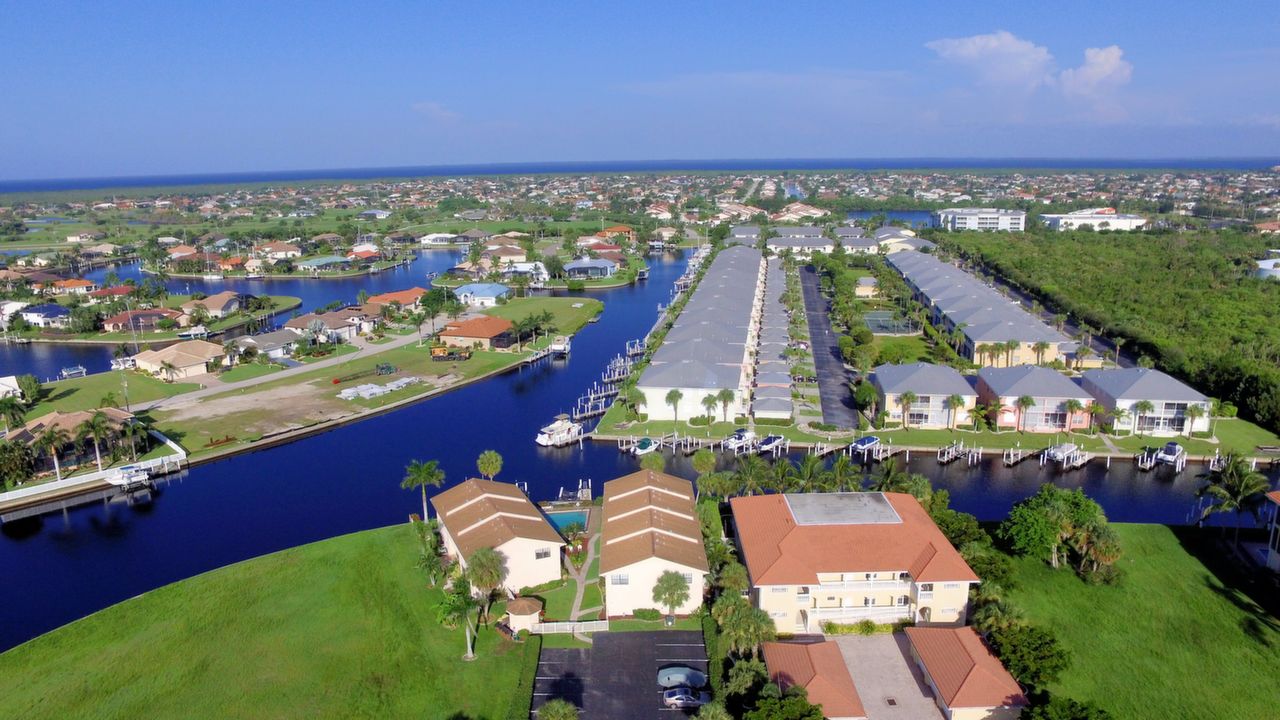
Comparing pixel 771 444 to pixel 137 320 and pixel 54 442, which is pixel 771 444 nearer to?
pixel 54 442

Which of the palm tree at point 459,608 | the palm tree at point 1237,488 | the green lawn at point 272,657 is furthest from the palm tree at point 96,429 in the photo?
the palm tree at point 1237,488

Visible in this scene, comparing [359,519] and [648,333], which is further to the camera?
[648,333]

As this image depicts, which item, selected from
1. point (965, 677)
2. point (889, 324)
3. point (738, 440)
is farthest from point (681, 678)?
point (889, 324)

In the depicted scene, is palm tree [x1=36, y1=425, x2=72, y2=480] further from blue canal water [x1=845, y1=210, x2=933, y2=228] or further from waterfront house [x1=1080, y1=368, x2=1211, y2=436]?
blue canal water [x1=845, y1=210, x2=933, y2=228]

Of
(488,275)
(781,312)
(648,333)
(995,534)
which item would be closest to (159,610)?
(995,534)

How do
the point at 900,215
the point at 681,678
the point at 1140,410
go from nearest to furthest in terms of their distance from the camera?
the point at 681,678 → the point at 1140,410 → the point at 900,215

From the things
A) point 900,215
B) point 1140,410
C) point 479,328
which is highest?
point 900,215

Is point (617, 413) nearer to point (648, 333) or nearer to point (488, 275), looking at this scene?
point (648, 333)

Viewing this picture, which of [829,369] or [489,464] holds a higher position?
[489,464]
